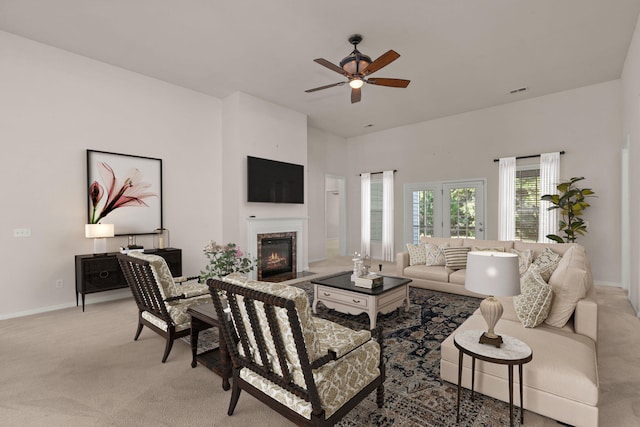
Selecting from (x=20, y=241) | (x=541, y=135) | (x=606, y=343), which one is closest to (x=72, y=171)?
(x=20, y=241)

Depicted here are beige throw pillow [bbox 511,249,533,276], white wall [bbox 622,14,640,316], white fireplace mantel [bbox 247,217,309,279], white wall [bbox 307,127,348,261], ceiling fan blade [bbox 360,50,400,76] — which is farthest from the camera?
white wall [bbox 307,127,348,261]

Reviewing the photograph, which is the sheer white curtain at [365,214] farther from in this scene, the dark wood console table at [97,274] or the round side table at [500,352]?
the round side table at [500,352]

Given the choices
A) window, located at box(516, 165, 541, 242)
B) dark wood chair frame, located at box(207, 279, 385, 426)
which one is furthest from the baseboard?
window, located at box(516, 165, 541, 242)

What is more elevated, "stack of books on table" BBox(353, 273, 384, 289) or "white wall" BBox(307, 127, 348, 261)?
"white wall" BBox(307, 127, 348, 261)

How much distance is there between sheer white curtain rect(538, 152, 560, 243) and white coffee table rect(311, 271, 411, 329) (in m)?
3.76

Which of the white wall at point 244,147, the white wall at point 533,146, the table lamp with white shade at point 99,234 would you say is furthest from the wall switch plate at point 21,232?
the white wall at point 533,146

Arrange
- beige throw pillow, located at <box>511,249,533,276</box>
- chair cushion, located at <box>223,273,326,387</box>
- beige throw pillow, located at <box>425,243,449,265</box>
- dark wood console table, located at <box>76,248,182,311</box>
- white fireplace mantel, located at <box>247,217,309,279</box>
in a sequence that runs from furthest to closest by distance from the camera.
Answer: white fireplace mantel, located at <box>247,217,309,279</box>
beige throw pillow, located at <box>425,243,449,265</box>
beige throw pillow, located at <box>511,249,533,276</box>
dark wood console table, located at <box>76,248,182,311</box>
chair cushion, located at <box>223,273,326,387</box>

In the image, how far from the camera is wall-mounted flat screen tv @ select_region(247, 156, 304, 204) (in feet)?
18.9

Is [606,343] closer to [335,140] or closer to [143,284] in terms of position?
[143,284]

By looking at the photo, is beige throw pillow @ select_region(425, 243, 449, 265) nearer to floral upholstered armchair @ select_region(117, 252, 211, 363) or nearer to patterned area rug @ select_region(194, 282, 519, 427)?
patterned area rug @ select_region(194, 282, 519, 427)

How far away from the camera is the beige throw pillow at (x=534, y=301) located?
2.30m

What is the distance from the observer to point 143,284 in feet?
8.93

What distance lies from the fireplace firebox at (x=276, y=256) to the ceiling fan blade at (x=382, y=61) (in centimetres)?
360

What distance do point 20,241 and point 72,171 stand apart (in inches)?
42.5
